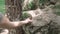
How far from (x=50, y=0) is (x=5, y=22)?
3.52 m

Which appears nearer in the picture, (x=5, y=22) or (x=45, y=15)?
(x=5, y=22)

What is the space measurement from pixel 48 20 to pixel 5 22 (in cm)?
196

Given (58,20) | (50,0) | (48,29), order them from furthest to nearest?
(50,0) → (48,29) → (58,20)

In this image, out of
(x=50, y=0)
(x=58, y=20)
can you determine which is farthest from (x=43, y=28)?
(x=50, y=0)

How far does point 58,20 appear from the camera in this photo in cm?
272

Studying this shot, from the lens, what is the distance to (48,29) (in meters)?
2.89

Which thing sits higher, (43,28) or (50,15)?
(50,15)

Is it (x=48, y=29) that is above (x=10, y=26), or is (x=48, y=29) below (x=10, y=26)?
below

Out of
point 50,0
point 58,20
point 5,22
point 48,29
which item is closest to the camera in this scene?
point 5,22

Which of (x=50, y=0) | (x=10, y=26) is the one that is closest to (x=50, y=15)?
(x=50, y=0)

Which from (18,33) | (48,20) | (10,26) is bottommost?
(18,33)

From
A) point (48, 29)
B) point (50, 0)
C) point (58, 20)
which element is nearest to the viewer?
point (58, 20)

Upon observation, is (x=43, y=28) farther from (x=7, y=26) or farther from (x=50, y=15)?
(x=7, y=26)

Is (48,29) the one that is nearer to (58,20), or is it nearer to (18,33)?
(58,20)
